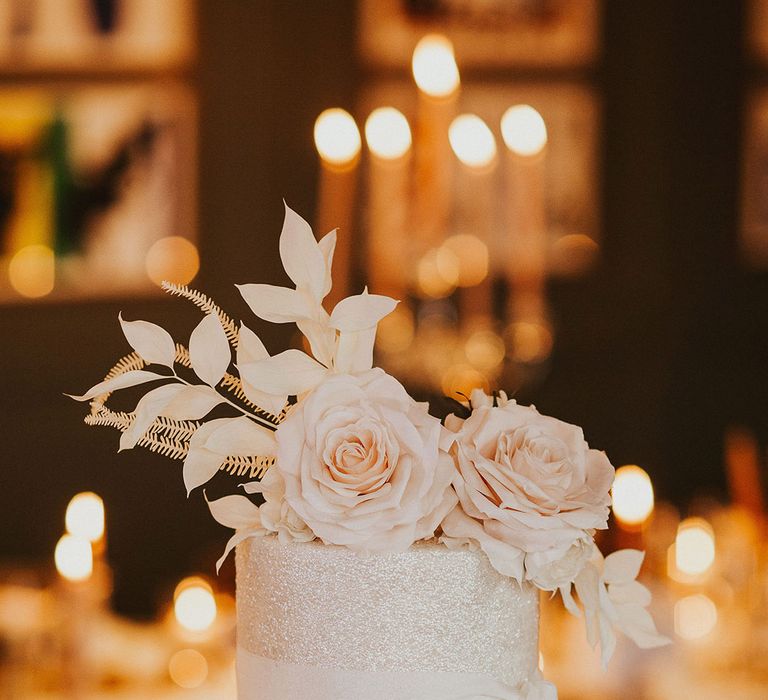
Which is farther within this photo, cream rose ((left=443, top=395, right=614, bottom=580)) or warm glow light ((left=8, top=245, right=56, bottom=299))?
warm glow light ((left=8, top=245, right=56, bottom=299))

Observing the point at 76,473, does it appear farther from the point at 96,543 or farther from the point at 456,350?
the point at 96,543

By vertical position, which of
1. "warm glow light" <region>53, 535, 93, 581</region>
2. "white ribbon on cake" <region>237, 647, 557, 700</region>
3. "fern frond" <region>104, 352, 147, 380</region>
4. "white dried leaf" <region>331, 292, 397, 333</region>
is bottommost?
"warm glow light" <region>53, 535, 93, 581</region>

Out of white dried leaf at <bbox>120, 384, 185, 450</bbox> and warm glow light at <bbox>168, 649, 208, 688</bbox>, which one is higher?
white dried leaf at <bbox>120, 384, 185, 450</bbox>

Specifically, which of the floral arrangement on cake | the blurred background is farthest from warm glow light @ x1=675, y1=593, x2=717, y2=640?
the floral arrangement on cake

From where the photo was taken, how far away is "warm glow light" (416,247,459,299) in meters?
2.83

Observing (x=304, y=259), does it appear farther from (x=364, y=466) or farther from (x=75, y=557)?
(x=75, y=557)

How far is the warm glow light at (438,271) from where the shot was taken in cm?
283

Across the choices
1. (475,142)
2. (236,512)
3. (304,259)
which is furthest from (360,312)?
(475,142)

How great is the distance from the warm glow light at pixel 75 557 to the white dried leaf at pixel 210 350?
869mm

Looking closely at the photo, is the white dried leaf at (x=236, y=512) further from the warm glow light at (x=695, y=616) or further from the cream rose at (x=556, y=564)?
the warm glow light at (x=695, y=616)

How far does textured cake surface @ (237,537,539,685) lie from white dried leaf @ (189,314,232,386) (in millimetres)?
119

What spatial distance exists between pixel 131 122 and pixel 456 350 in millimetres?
1792

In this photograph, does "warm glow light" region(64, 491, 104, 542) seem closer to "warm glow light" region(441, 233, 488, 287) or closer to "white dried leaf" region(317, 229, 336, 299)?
"white dried leaf" region(317, 229, 336, 299)

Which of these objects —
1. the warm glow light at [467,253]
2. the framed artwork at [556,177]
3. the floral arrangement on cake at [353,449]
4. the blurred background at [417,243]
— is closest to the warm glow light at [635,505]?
the blurred background at [417,243]
